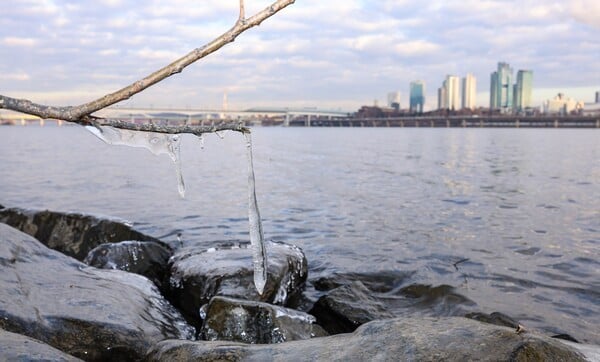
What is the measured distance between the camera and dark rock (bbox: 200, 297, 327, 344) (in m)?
6.50

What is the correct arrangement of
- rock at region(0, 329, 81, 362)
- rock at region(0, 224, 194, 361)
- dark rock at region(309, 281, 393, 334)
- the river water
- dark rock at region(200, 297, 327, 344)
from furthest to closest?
the river water
dark rock at region(309, 281, 393, 334)
dark rock at region(200, 297, 327, 344)
rock at region(0, 224, 194, 361)
rock at region(0, 329, 81, 362)

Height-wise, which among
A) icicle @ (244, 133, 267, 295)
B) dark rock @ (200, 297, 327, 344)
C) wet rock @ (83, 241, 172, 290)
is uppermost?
icicle @ (244, 133, 267, 295)

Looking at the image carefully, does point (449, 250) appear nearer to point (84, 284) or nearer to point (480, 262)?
point (480, 262)

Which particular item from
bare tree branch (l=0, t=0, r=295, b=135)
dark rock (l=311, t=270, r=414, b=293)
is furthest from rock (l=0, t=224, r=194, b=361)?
bare tree branch (l=0, t=0, r=295, b=135)

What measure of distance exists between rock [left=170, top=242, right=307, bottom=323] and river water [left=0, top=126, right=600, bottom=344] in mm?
846

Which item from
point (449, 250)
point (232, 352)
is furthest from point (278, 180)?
point (232, 352)

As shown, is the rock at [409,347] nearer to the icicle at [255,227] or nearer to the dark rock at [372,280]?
the icicle at [255,227]

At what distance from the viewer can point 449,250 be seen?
13.9 metres

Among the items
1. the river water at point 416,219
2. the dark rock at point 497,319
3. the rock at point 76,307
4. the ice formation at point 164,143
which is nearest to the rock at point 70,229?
the river water at point 416,219

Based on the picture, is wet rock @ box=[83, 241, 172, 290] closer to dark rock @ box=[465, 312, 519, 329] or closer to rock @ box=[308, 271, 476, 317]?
rock @ box=[308, 271, 476, 317]

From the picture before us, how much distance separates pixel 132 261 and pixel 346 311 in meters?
4.47

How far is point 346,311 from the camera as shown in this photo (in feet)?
27.0

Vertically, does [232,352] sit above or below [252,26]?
below

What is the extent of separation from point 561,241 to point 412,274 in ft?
18.0
